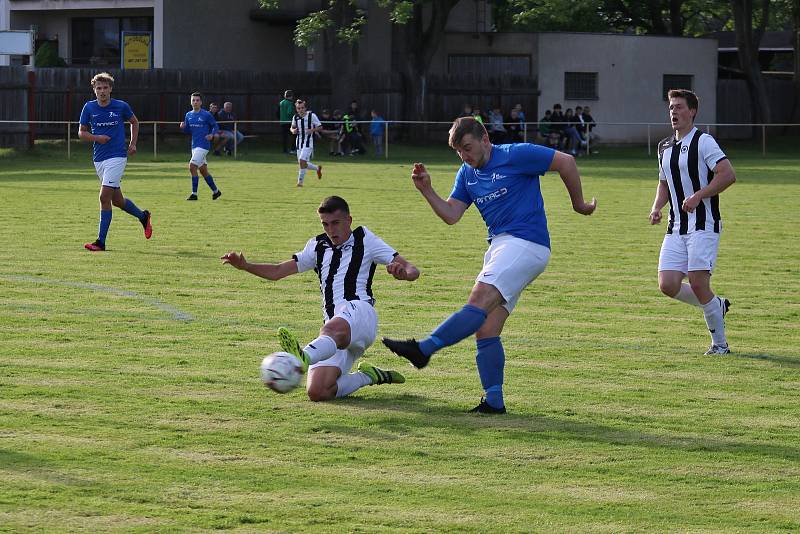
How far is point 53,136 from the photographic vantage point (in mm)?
42000

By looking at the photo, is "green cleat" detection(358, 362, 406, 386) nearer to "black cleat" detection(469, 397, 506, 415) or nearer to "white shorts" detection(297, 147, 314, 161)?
"black cleat" detection(469, 397, 506, 415)

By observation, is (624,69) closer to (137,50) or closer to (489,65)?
(489,65)

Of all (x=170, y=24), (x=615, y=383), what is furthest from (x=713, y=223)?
(x=170, y=24)

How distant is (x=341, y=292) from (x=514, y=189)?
4.34ft

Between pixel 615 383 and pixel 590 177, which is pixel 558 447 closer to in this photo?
pixel 615 383

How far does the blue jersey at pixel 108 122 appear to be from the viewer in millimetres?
16938

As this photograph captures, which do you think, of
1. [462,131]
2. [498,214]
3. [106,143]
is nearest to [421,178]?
[462,131]

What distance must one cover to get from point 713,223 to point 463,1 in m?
44.8

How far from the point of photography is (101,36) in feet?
164

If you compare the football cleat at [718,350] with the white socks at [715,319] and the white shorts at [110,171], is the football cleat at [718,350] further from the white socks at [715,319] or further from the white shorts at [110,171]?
the white shorts at [110,171]

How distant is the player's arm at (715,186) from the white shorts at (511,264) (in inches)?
81.1

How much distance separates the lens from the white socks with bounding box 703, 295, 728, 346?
10250 millimetres

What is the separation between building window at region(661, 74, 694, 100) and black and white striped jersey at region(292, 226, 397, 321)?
4548 centimetres

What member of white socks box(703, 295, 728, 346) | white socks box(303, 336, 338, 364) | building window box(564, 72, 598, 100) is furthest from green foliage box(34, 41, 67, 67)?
white socks box(303, 336, 338, 364)
